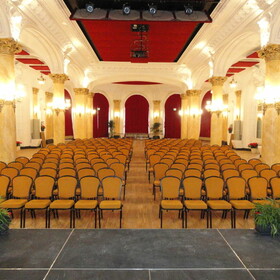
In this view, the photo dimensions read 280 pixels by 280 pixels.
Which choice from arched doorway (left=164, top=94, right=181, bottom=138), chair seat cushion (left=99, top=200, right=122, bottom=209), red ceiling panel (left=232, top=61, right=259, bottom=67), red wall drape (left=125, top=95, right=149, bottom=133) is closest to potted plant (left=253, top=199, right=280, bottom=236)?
chair seat cushion (left=99, top=200, right=122, bottom=209)

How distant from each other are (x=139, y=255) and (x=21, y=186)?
4.10 metres

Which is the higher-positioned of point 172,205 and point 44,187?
point 44,187

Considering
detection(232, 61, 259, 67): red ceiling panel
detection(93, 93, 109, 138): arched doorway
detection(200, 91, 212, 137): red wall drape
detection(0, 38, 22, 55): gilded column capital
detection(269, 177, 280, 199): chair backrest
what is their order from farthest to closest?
1. detection(93, 93, 109, 138): arched doorway
2. detection(200, 91, 212, 137): red wall drape
3. detection(232, 61, 259, 67): red ceiling panel
4. detection(0, 38, 22, 55): gilded column capital
5. detection(269, 177, 280, 199): chair backrest

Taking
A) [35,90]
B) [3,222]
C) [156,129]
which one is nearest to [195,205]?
[3,222]

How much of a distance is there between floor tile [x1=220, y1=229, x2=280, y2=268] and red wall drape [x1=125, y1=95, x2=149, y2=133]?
2820cm

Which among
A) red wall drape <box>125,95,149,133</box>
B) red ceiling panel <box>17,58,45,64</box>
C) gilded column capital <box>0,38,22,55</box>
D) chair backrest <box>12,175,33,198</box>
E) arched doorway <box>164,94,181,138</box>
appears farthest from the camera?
red wall drape <box>125,95,149,133</box>

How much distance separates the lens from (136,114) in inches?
1246

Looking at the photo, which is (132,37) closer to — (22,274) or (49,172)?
(49,172)

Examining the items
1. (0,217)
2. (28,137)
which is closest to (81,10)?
(0,217)

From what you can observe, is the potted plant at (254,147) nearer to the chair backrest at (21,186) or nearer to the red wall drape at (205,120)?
the red wall drape at (205,120)

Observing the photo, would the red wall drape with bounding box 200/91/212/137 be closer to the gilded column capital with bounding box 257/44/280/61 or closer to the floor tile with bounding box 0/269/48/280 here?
the gilded column capital with bounding box 257/44/280/61

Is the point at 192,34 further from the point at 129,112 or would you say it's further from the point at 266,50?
the point at 129,112

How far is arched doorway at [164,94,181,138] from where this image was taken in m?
31.1

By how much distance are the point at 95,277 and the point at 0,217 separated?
5.58ft
